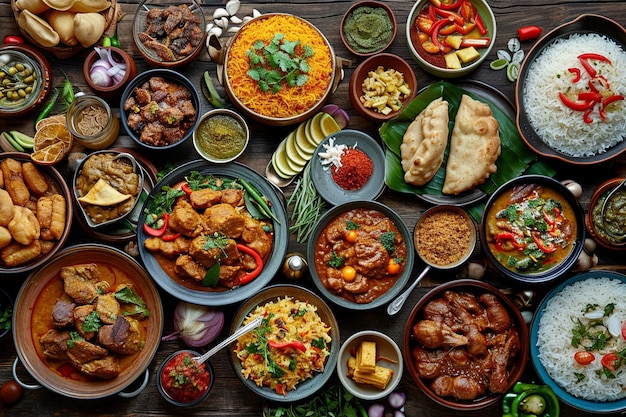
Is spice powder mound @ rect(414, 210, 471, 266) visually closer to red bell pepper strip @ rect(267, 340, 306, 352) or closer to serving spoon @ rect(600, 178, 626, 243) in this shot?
serving spoon @ rect(600, 178, 626, 243)

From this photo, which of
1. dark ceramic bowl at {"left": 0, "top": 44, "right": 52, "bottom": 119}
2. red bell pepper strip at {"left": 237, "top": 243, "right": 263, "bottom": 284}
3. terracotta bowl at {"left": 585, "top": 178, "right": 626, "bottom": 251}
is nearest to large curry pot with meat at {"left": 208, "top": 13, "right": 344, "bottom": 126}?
red bell pepper strip at {"left": 237, "top": 243, "right": 263, "bottom": 284}

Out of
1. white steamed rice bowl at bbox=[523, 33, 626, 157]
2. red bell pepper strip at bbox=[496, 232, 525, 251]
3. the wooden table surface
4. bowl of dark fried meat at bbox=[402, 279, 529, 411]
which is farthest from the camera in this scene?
the wooden table surface

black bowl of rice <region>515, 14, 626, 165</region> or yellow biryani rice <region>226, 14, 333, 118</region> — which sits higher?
black bowl of rice <region>515, 14, 626, 165</region>

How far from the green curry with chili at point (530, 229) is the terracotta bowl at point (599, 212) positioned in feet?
0.53

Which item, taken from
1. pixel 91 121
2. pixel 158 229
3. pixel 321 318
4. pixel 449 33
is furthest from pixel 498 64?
pixel 91 121

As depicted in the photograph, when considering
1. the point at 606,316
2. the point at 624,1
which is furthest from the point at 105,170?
the point at 624,1

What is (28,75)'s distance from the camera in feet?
16.6

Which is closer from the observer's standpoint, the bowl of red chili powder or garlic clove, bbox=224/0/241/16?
the bowl of red chili powder

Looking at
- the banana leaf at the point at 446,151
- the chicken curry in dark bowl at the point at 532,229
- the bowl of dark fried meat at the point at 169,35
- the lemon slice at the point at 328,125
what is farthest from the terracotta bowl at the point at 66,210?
the chicken curry in dark bowl at the point at 532,229

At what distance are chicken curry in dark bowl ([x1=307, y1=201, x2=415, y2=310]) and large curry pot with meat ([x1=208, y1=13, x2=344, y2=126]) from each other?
0.87m

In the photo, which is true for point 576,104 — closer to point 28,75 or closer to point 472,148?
point 472,148

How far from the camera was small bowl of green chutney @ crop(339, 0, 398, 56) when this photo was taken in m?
5.16

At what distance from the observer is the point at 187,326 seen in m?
4.87

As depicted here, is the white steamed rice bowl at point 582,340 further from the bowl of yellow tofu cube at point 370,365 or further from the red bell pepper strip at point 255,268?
the red bell pepper strip at point 255,268
